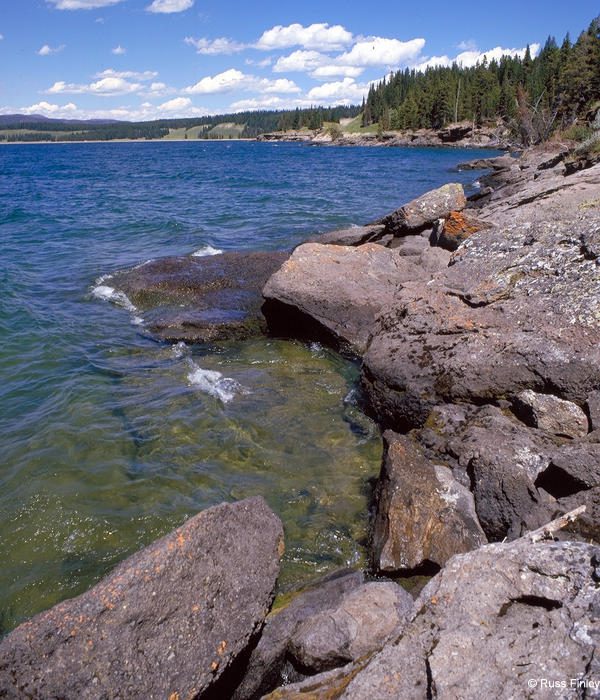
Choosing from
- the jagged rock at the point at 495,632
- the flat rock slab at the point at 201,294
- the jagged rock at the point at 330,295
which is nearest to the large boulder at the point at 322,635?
the jagged rock at the point at 495,632

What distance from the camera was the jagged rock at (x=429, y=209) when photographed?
1683 centimetres

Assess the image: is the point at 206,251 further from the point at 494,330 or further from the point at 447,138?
the point at 447,138

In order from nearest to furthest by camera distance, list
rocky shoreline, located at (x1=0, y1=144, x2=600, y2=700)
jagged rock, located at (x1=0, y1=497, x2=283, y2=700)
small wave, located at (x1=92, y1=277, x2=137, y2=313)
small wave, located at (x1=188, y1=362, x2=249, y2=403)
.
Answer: rocky shoreline, located at (x1=0, y1=144, x2=600, y2=700) → jagged rock, located at (x1=0, y1=497, x2=283, y2=700) → small wave, located at (x1=188, y1=362, x2=249, y2=403) → small wave, located at (x1=92, y1=277, x2=137, y2=313)

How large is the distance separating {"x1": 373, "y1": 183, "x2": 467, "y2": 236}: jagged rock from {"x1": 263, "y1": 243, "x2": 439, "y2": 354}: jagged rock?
5.20 m

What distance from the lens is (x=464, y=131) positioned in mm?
118562

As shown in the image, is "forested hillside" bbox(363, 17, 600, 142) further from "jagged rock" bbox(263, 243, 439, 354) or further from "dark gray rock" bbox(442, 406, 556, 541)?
"dark gray rock" bbox(442, 406, 556, 541)

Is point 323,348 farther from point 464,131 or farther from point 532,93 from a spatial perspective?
point 464,131

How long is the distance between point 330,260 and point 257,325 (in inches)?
91.0

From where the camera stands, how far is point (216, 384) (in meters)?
9.85

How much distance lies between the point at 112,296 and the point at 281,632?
12.6 metres

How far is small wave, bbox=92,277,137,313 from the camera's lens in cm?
1442

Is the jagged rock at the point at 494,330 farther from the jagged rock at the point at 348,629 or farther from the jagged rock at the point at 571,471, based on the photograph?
the jagged rock at the point at 348,629

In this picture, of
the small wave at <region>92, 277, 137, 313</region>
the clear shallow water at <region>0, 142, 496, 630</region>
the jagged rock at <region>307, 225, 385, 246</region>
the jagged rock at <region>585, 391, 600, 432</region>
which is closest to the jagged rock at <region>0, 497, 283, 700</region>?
the clear shallow water at <region>0, 142, 496, 630</region>

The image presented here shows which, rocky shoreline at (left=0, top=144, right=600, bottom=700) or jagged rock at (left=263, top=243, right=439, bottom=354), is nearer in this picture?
rocky shoreline at (left=0, top=144, right=600, bottom=700)
